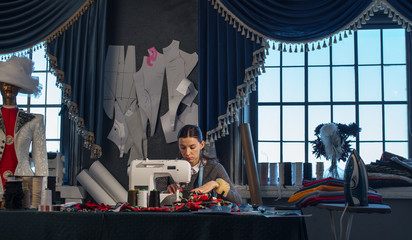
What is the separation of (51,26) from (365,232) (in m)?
3.10

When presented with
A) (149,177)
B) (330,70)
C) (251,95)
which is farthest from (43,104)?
(330,70)

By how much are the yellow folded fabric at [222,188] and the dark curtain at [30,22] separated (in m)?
2.15

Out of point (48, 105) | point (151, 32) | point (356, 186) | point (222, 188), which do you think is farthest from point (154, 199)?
point (48, 105)

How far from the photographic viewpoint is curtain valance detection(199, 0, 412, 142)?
427 centimetres

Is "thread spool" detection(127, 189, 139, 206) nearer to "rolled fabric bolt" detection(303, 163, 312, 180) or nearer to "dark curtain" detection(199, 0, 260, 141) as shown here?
"dark curtain" detection(199, 0, 260, 141)

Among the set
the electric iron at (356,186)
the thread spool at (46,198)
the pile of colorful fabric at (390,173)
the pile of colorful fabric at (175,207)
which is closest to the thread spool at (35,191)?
the thread spool at (46,198)

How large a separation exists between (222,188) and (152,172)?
21.6 inches

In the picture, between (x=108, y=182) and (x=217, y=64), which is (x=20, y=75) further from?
(x=217, y=64)

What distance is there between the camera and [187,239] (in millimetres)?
2424

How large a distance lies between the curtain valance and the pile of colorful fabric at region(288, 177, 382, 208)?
1.45 meters

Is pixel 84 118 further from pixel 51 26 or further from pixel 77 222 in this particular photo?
pixel 77 222

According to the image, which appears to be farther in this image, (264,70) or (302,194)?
(264,70)

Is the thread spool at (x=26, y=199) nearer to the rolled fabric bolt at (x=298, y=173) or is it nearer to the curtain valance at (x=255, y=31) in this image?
the curtain valance at (x=255, y=31)

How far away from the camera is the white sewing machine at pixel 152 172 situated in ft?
10.4
